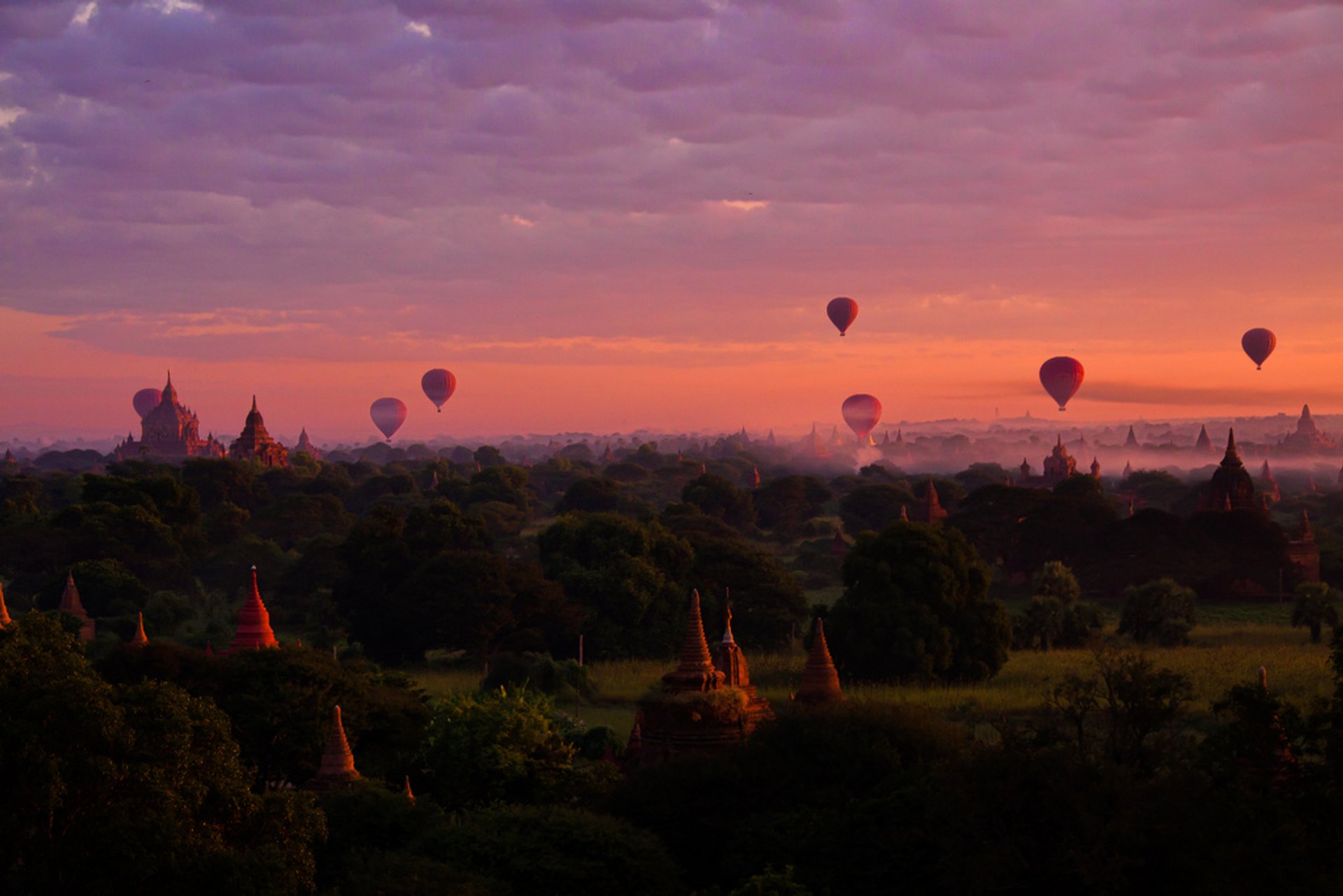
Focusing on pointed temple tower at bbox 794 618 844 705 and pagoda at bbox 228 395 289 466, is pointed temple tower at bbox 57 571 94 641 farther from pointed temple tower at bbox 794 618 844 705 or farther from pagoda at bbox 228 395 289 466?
pagoda at bbox 228 395 289 466

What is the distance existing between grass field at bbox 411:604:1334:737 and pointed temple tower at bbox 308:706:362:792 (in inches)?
567

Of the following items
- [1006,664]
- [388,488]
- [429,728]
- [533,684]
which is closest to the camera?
[429,728]

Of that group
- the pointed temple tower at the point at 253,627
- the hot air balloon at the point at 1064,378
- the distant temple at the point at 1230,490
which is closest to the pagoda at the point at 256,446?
the hot air balloon at the point at 1064,378

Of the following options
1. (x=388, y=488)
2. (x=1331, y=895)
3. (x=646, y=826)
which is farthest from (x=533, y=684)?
(x=388, y=488)

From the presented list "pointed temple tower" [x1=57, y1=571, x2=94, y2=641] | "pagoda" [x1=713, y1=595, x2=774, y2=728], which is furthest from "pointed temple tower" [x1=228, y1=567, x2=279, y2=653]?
"pointed temple tower" [x1=57, y1=571, x2=94, y2=641]

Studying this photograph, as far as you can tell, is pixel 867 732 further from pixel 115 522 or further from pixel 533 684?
pixel 115 522

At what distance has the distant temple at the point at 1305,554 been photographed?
80.4 metres

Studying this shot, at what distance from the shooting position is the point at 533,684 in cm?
5309

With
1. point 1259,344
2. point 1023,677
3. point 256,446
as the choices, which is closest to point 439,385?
point 256,446

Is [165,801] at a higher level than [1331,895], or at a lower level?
higher

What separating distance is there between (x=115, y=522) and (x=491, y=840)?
227 feet

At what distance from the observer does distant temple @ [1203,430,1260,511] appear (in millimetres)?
90562

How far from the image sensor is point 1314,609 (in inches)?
2459

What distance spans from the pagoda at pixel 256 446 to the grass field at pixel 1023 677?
105991 mm
